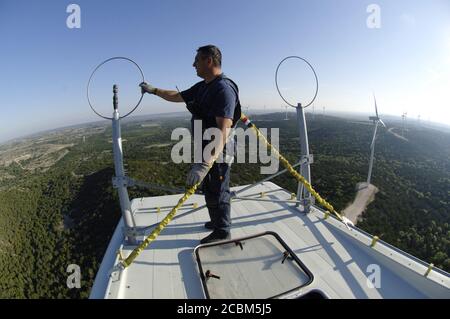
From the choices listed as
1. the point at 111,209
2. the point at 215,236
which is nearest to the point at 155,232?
the point at 215,236

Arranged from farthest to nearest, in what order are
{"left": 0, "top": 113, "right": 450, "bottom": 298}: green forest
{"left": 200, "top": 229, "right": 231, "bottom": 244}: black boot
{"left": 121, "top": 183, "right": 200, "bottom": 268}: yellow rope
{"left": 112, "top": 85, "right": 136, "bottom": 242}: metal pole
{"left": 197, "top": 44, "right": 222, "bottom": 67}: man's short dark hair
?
{"left": 0, "top": 113, "right": 450, "bottom": 298}: green forest
{"left": 200, "top": 229, "right": 231, "bottom": 244}: black boot
{"left": 112, "top": 85, "right": 136, "bottom": 242}: metal pole
{"left": 197, "top": 44, "right": 222, "bottom": 67}: man's short dark hair
{"left": 121, "top": 183, "right": 200, "bottom": 268}: yellow rope

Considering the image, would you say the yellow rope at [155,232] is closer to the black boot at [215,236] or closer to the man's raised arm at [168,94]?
the black boot at [215,236]

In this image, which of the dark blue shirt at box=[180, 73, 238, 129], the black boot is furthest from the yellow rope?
the dark blue shirt at box=[180, 73, 238, 129]

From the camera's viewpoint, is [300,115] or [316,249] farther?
[300,115]

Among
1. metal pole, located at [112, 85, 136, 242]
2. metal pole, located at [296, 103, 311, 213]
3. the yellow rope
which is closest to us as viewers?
the yellow rope

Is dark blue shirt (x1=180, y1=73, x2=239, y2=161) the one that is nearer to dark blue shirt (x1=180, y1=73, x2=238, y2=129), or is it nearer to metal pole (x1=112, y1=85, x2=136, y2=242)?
dark blue shirt (x1=180, y1=73, x2=238, y2=129)

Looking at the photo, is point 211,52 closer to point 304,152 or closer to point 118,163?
point 118,163

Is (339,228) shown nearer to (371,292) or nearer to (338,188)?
(371,292)

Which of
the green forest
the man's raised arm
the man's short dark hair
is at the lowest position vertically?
the green forest
